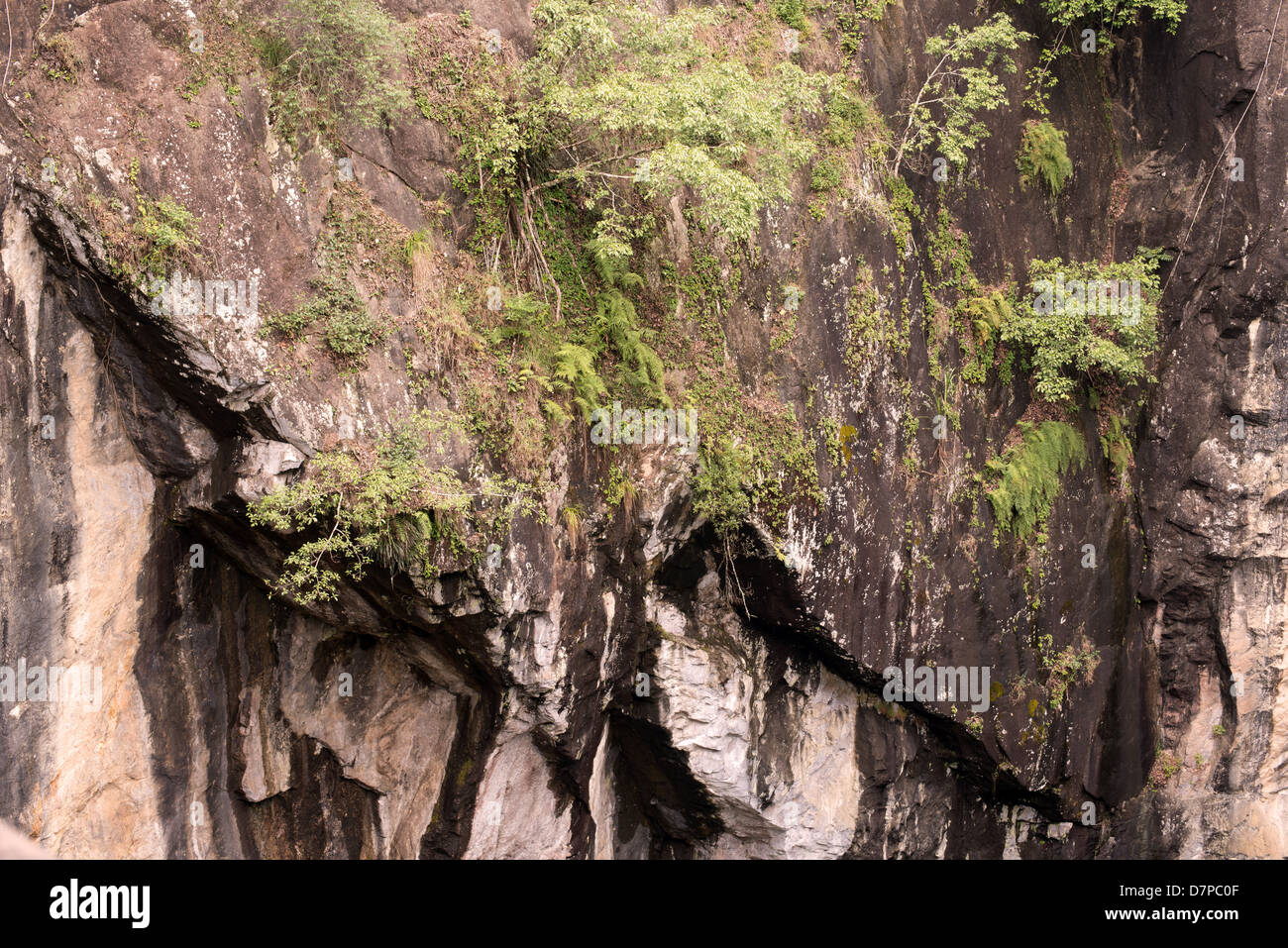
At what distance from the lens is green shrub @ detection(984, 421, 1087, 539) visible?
14.4 meters

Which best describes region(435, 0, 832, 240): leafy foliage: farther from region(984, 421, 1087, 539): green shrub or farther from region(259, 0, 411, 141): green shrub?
region(984, 421, 1087, 539): green shrub

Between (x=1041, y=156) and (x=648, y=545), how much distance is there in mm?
9057

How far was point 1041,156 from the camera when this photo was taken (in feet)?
50.3

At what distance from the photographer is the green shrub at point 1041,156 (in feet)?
50.3

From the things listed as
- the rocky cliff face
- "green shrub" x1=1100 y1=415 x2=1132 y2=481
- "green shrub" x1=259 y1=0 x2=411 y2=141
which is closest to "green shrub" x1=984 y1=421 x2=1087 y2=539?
the rocky cliff face

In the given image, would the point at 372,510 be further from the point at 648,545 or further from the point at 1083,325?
the point at 1083,325

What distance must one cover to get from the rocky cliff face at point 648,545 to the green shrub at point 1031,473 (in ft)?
1.14

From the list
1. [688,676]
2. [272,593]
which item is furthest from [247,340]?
[688,676]

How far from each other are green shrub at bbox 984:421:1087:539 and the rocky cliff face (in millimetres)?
348

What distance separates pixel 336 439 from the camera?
9.80 m

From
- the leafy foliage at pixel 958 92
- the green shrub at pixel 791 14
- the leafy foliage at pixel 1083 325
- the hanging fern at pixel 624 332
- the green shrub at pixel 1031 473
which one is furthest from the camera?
the leafy foliage at pixel 1083 325

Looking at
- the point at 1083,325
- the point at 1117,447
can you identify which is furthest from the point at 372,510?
the point at 1117,447

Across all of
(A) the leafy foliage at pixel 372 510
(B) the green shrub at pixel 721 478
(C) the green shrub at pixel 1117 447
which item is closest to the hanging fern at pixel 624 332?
(B) the green shrub at pixel 721 478

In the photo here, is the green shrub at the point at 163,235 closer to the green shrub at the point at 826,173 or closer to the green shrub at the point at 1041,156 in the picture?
the green shrub at the point at 826,173
